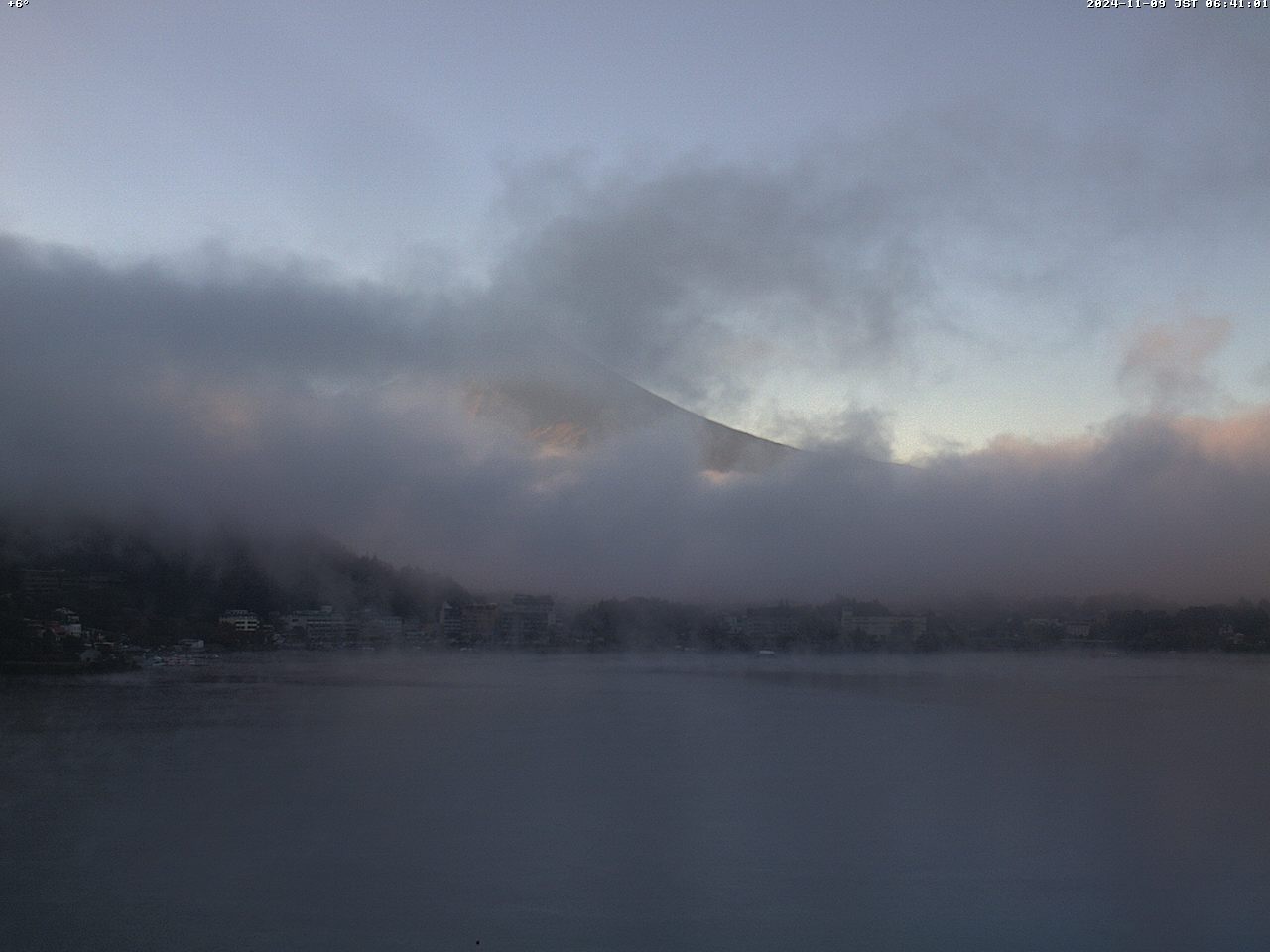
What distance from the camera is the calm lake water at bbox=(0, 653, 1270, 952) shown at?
18.5 feet

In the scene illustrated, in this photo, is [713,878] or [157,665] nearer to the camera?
[713,878]

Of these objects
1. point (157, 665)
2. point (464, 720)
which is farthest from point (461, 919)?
point (157, 665)

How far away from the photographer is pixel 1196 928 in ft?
19.0

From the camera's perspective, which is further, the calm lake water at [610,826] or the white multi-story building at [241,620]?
the white multi-story building at [241,620]

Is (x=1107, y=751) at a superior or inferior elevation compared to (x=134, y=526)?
inferior

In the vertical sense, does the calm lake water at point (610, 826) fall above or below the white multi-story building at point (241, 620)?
below

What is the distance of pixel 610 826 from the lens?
796cm

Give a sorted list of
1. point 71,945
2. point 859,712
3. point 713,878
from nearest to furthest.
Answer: point 71,945, point 713,878, point 859,712

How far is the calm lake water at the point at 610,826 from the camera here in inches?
222

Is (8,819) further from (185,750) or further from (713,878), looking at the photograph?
(713,878)

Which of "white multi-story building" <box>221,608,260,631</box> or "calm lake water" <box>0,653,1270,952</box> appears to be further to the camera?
"white multi-story building" <box>221,608,260,631</box>

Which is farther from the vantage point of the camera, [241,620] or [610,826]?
[241,620]

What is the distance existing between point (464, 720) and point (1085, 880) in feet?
31.6

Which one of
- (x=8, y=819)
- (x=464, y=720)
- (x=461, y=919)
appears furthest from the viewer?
(x=464, y=720)
